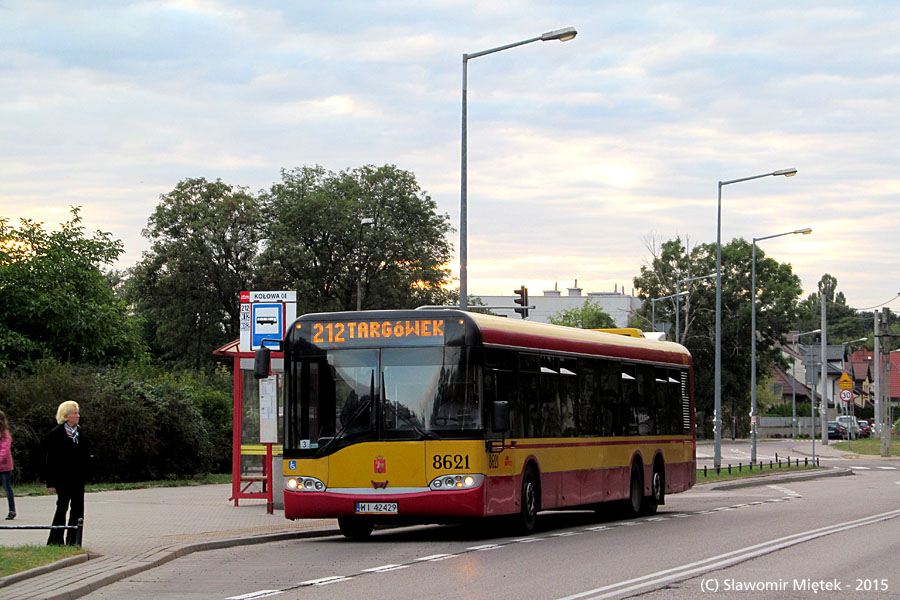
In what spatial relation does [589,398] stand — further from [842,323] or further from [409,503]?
[842,323]

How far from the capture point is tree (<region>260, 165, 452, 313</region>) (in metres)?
62.2

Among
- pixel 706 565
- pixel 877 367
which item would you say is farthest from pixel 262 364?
pixel 877 367

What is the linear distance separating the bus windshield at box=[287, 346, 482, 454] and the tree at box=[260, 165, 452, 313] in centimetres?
4423

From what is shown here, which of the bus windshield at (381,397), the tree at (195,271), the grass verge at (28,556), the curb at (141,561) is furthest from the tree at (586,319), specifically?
the grass verge at (28,556)

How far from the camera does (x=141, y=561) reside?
44.1 ft

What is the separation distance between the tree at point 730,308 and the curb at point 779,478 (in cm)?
4144

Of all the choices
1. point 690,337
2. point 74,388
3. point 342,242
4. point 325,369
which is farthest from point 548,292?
point 325,369

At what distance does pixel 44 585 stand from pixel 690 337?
7886 centimetres

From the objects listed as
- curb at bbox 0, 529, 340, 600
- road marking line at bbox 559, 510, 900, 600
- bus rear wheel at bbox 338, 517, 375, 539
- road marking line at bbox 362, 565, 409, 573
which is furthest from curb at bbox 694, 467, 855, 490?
road marking line at bbox 362, 565, 409, 573

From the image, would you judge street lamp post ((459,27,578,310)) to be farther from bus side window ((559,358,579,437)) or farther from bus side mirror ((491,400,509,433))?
bus side mirror ((491,400,509,433))

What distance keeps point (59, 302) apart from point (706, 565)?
25.5 m

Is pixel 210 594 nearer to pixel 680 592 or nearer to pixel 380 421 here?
pixel 680 592

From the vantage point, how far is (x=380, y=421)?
16594 mm

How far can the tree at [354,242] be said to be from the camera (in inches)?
2450
